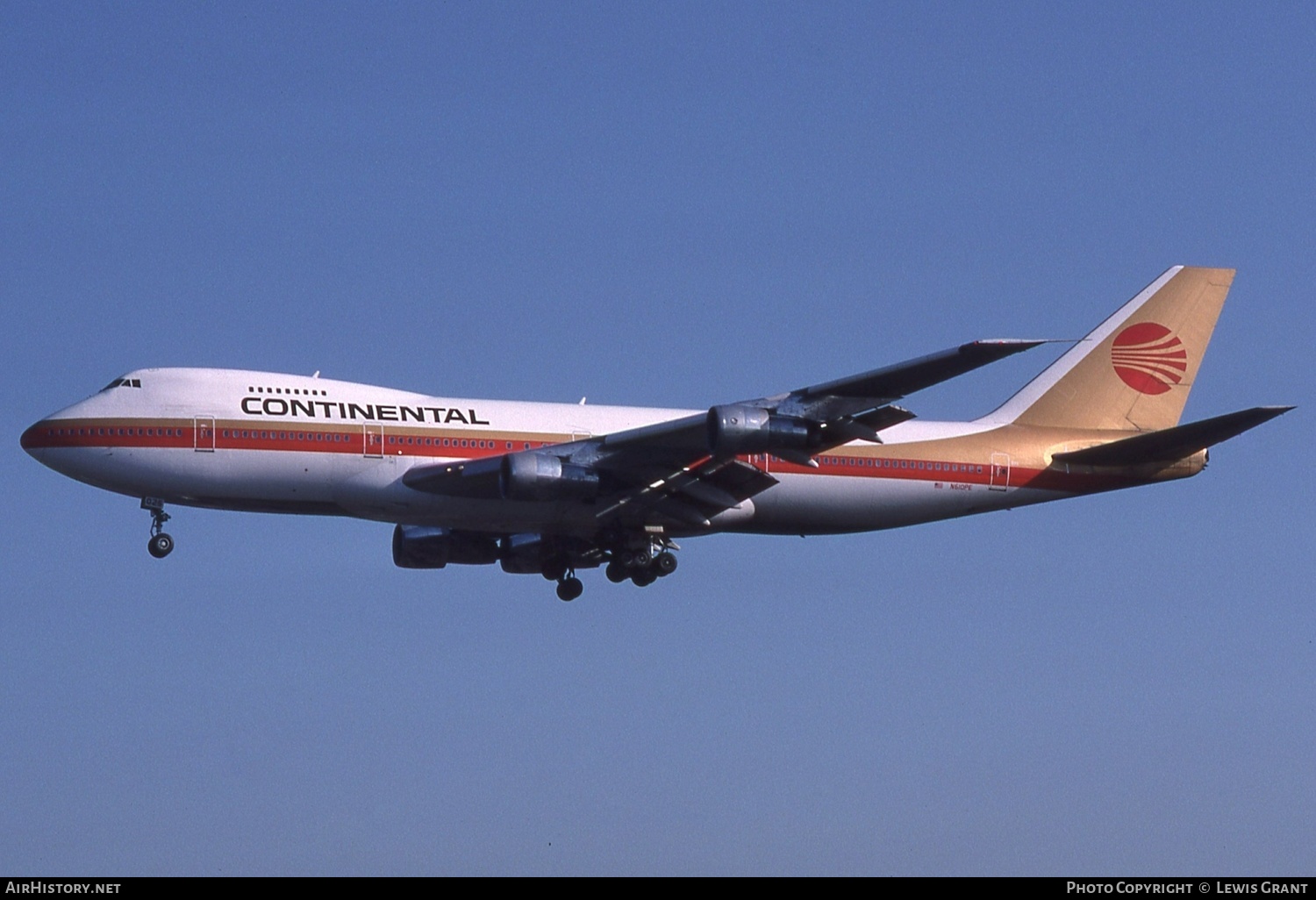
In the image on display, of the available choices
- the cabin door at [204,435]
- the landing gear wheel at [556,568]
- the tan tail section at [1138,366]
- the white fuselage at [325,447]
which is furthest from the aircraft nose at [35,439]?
the tan tail section at [1138,366]

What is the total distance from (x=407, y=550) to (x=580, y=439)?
6.97 metres

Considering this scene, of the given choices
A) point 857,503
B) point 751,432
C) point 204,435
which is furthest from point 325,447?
point 857,503

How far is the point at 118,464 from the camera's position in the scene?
44.6 metres

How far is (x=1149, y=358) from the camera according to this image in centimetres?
5425

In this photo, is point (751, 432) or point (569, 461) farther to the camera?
point (569, 461)

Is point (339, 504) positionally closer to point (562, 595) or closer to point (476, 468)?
point (476, 468)

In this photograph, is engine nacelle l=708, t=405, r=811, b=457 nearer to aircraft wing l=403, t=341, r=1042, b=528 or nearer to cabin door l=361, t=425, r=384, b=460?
aircraft wing l=403, t=341, r=1042, b=528

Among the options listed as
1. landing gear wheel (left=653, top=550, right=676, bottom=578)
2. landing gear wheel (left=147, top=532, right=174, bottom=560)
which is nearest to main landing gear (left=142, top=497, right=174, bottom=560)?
landing gear wheel (left=147, top=532, right=174, bottom=560)

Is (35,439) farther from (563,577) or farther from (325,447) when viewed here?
(563,577)

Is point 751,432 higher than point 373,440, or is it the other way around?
point 373,440

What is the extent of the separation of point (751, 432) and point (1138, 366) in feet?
57.0

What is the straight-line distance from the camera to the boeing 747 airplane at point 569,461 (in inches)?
1725
